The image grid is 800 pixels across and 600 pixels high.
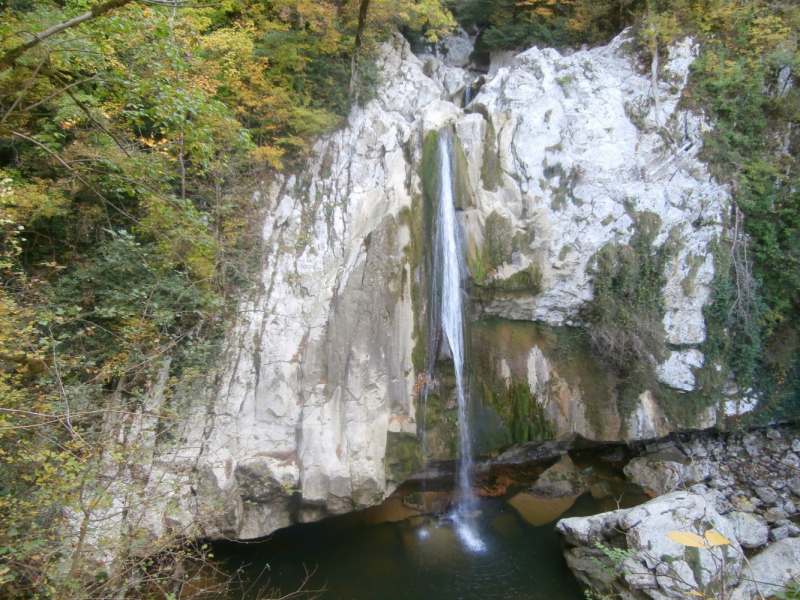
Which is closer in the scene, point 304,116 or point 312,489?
point 312,489

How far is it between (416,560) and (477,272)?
6221mm

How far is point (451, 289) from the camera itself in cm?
951

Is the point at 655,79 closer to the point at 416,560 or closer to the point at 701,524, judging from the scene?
the point at 701,524

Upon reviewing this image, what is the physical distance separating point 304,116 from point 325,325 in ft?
16.2

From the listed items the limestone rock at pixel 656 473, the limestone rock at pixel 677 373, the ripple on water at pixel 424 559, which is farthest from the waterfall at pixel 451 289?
→ the limestone rock at pixel 677 373

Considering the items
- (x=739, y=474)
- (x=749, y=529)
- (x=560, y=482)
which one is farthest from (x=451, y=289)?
(x=739, y=474)

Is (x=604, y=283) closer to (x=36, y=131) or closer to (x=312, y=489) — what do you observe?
(x=312, y=489)

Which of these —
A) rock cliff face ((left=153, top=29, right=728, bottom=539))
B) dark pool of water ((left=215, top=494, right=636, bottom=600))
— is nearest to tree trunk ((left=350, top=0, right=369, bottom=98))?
rock cliff face ((left=153, top=29, right=728, bottom=539))

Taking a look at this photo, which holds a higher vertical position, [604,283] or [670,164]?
[670,164]

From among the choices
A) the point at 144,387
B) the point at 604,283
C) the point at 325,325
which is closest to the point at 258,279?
the point at 325,325

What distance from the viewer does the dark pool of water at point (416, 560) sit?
7500 millimetres

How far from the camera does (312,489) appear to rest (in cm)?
799

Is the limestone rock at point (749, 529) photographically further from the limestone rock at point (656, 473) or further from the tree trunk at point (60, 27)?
the tree trunk at point (60, 27)

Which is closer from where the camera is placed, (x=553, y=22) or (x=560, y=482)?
(x=560, y=482)
